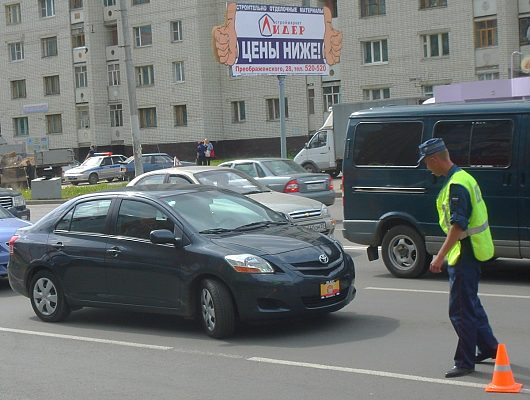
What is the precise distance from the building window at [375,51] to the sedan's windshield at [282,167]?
3282 cm

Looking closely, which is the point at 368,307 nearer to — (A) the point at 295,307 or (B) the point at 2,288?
(A) the point at 295,307

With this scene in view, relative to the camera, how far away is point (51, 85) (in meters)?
67.4

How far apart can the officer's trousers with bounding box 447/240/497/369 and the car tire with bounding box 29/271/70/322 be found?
499cm

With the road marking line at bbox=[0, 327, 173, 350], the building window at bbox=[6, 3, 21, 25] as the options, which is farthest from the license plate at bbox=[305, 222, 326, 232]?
the building window at bbox=[6, 3, 21, 25]

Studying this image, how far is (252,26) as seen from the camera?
27.7 meters

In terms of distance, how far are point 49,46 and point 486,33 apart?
3378cm

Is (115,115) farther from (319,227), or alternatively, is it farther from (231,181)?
(319,227)

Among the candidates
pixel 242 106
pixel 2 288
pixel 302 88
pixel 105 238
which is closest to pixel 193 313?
pixel 105 238

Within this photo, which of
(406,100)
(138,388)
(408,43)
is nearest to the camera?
(138,388)

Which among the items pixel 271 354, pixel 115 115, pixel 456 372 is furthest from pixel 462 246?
pixel 115 115

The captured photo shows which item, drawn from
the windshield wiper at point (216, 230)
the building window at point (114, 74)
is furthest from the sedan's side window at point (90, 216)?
the building window at point (114, 74)

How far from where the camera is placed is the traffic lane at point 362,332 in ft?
25.3

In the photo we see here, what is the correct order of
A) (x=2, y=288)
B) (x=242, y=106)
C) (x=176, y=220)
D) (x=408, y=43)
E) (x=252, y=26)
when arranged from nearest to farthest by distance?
(x=176, y=220)
(x=2, y=288)
(x=252, y=26)
(x=408, y=43)
(x=242, y=106)

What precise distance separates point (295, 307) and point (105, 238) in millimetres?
2434
